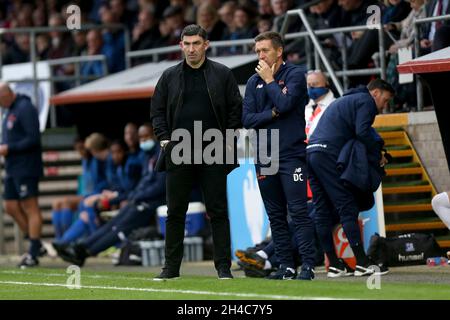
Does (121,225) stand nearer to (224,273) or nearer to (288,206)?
(224,273)

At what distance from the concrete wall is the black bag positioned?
4.93 ft

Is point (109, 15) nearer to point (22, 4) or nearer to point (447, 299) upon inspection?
point (22, 4)

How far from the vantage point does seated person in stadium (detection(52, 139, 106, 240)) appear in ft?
67.2

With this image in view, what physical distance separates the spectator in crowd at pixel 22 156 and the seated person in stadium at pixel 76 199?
2.53 m

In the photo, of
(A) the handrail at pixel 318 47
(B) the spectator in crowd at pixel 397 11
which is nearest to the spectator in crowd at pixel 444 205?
(A) the handrail at pixel 318 47

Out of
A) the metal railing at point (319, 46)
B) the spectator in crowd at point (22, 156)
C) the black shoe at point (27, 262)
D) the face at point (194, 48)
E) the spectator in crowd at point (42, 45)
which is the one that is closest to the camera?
the face at point (194, 48)

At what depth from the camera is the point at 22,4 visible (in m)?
27.7

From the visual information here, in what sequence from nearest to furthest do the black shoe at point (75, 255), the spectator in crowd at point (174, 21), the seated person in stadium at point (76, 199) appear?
the black shoe at point (75, 255) → the seated person in stadium at point (76, 199) → the spectator in crowd at point (174, 21)

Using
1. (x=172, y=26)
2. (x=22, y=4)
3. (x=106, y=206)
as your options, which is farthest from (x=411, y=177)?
(x=22, y=4)

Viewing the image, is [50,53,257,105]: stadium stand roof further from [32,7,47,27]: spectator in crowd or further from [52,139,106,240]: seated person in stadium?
[32,7,47,27]: spectator in crowd

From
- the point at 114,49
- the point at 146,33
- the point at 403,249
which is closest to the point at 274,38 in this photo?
the point at 403,249

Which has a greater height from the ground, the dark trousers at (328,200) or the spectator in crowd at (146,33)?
the spectator in crowd at (146,33)

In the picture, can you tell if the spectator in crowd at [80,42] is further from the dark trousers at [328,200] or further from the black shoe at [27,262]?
the dark trousers at [328,200]

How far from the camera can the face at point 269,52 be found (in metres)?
12.6
